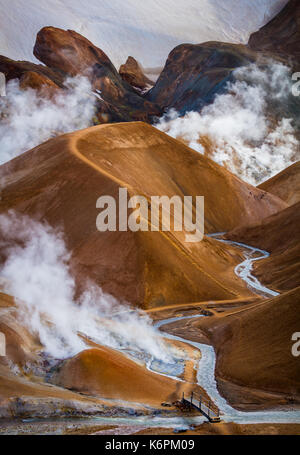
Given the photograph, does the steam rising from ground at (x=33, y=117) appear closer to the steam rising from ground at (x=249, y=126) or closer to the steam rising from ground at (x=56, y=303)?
the steam rising from ground at (x=249, y=126)

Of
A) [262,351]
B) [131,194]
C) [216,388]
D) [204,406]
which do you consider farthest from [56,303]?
[131,194]

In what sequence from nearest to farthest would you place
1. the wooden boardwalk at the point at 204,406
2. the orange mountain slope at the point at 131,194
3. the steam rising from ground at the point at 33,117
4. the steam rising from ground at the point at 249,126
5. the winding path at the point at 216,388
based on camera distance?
the wooden boardwalk at the point at 204,406 < the winding path at the point at 216,388 < the orange mountain slope at the point at 131,194 < the steam rising from ground at the point at 33,117 < the steam rising from ground at the point at 249,126

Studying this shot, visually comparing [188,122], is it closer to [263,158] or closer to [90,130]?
[263,158]

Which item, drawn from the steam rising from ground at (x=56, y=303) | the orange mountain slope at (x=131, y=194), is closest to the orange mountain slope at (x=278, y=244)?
the orange mountain slope at (x=131, y=194)

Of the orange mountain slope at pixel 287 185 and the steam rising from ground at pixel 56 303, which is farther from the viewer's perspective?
the orange mountain slope at pixel 287 185

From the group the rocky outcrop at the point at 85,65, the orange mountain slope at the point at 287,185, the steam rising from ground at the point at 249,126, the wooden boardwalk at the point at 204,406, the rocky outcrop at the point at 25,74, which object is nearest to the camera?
the wooden boardwalk at the point at 204,406

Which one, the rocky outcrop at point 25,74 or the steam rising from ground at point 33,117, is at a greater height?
the rocky outcrop at point 25,74
